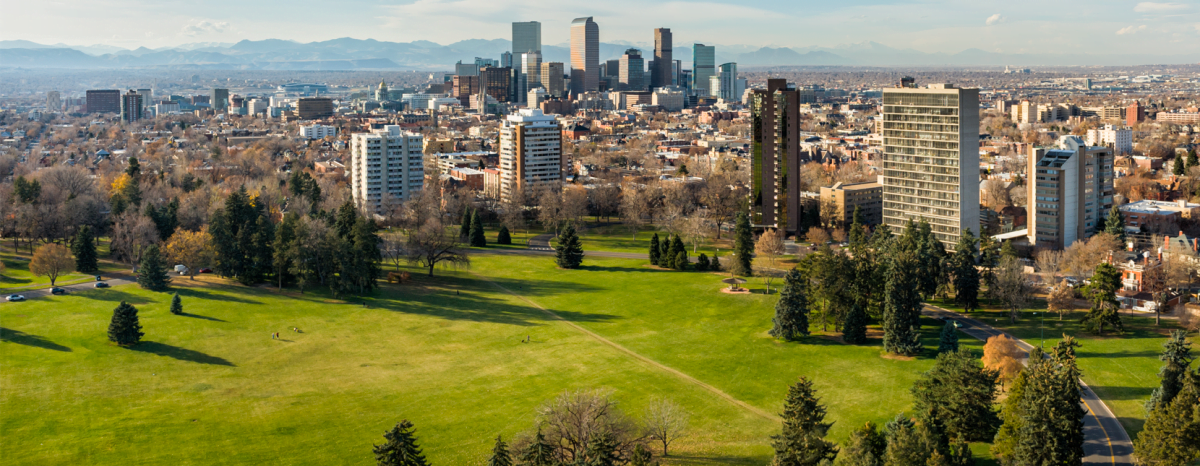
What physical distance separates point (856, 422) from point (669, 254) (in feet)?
119

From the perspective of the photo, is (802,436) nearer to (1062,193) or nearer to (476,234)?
(1062,193)

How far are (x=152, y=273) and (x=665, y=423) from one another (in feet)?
141

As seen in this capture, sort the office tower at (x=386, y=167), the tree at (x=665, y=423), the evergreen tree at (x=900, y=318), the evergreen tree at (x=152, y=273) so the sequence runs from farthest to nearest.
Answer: the office tower at (x=386, y=167), the evergreen tree at (x=152, y=273), the evergreen tree at (x=900, y=318), the tree at (x=665, y=423)

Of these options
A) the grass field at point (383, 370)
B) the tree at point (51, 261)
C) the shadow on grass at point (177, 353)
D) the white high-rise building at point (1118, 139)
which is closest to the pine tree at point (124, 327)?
the shadow on grass at point (177, 353)

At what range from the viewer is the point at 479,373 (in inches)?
2041

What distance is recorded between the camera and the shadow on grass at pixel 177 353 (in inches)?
2114

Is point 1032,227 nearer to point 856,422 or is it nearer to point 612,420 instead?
point 856,422

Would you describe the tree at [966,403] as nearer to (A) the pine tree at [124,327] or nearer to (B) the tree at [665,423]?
(B) the tree at [665,423]

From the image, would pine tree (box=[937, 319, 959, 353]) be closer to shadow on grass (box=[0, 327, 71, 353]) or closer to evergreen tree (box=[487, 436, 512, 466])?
evergreen tree (box=[487, 436, 512, 466])

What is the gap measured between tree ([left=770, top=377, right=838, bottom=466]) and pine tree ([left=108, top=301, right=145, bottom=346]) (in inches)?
1518

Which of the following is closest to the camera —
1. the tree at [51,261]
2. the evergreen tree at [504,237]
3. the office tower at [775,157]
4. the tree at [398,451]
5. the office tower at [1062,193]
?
the tree at [398,451]

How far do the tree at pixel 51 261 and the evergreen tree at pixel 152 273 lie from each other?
5619 mm

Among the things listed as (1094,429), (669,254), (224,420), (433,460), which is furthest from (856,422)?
(669,254)

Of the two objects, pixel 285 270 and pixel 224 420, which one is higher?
pixel 285 270
